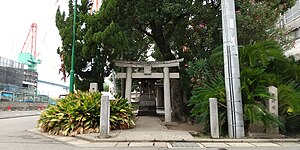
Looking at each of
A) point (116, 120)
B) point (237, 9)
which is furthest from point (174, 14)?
point (116, 120)

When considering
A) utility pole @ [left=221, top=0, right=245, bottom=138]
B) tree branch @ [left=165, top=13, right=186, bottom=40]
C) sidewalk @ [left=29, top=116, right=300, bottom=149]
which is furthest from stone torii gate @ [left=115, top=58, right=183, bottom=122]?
sidewalk @ [left=29, top=116, right=300, bottom=149]

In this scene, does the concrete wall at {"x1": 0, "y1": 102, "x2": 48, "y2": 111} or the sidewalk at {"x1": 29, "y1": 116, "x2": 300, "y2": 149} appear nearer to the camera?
the sidewalk at {"x1": 29, "y1": 116, "x2": 300, "y2": 149}

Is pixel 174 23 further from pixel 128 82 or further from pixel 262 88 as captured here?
pixel 262 88

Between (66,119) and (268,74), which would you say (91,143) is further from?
(268,74)

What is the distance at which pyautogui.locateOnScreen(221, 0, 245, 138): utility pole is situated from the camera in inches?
359

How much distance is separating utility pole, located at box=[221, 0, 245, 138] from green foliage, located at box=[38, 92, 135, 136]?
424 cm

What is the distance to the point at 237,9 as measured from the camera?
12.6 meters

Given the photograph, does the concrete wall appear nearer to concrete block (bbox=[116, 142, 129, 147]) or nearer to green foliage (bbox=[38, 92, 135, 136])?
green foliage (bbox=[38, 92, 135, 136])

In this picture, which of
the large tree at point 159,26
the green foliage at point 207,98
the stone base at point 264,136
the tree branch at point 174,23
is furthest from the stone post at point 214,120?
the tree branch at point 174,23

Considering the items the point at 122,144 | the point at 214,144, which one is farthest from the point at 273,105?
the point at 122,144

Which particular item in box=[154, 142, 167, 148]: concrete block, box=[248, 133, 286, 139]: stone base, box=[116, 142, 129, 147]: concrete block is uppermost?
box=[248, 133, 286, 139]: stone base

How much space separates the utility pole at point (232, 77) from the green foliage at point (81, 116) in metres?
4.24

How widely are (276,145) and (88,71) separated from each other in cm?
910

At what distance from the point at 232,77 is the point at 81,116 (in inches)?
232
